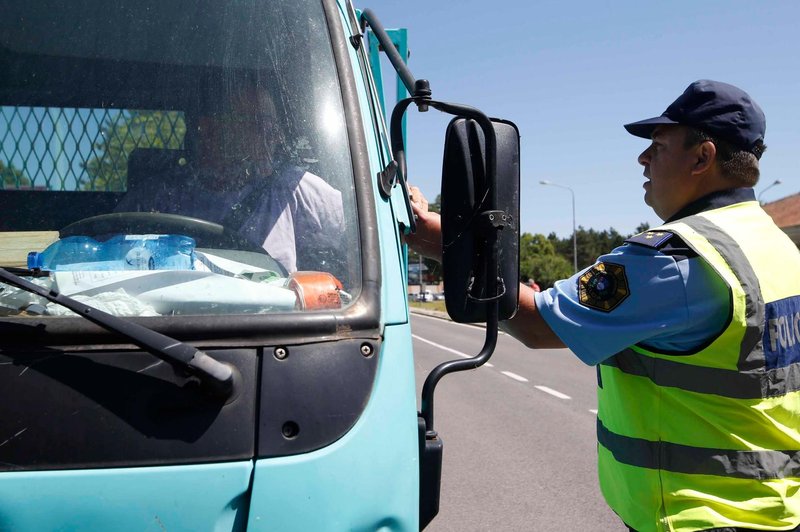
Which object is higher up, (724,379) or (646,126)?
(646,126)

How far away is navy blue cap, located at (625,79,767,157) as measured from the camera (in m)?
2.21

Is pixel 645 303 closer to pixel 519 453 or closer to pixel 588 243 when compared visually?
pixel 519 453

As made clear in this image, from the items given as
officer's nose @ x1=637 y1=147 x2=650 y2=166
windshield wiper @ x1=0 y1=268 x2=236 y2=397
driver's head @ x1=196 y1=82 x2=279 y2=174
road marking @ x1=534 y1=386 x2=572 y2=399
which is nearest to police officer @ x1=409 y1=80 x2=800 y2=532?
officer's nose @ x1=637 y1=147 x2=650 y2=166

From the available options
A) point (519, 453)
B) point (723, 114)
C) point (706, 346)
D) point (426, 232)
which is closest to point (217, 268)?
point (426, 232)

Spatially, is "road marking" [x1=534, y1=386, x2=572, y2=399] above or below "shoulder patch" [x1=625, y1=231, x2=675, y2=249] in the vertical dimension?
below

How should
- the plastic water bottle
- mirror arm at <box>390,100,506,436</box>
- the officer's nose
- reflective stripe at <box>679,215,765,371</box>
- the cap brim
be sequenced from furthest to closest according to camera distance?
the officer's nose < the cap brim < reflective stripe at <box>679,215,765,371</box> < mirror arm at <box>390,100,506,436</box> < the plastic water bottle

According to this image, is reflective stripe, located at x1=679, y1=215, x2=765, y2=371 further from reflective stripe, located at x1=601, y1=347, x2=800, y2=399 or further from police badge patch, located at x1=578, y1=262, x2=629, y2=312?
police badge patch, located at x1=578, y1=262, x2=629, y2=312

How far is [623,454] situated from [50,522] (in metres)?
1.51

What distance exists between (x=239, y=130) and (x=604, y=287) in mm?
1086

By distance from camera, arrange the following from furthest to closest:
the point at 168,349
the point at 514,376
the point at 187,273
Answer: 1. the point at 514,376
2. the point at 187,273
3. the point at 168,349

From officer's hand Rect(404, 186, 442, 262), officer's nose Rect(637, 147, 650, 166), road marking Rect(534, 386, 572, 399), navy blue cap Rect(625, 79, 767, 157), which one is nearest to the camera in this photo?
navy blue cap Rect(625, 79, 767, 157)

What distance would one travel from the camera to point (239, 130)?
1928 mm

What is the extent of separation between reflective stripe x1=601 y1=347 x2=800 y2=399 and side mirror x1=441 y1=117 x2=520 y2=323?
0.52 m

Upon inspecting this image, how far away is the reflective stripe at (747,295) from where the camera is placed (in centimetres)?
197
